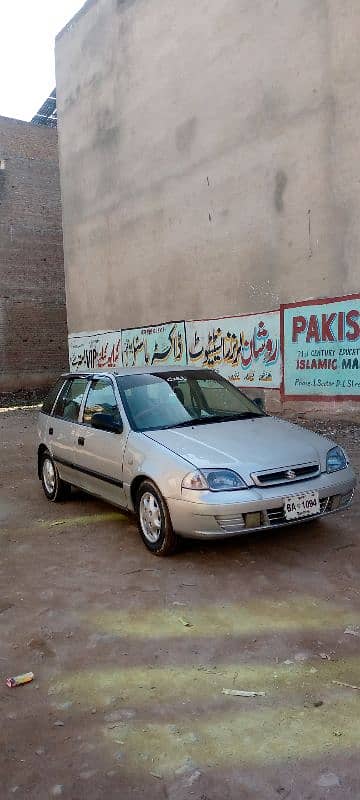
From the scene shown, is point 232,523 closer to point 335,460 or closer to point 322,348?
point 335,460

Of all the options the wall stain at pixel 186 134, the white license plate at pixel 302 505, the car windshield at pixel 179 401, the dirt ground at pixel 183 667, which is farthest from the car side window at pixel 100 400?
the wall stain at pixel 186 134

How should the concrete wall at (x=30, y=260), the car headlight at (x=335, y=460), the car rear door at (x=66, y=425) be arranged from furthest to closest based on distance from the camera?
the concrete wall at (x=30, y=260)
the car rear door at (x=66, y=425)
the car headlight at (x=335, y=460)

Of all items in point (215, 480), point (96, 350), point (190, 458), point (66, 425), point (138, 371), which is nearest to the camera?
point (215, 480)

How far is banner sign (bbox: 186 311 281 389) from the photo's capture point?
12.9 meters

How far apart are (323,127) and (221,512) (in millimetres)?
9772

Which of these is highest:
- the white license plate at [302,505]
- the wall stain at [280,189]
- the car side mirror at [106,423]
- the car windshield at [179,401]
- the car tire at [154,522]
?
the wall stain at [280,189]

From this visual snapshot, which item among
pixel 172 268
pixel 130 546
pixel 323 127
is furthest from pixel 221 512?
pixel 172 268

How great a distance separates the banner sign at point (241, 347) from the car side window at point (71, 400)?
709cm

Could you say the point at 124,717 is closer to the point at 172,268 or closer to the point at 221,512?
the point at 221,512

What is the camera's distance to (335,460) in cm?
466

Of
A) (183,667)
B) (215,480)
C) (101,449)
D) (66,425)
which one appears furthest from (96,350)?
(183,667)

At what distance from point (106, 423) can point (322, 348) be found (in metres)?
7.38

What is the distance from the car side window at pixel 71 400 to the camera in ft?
20.0

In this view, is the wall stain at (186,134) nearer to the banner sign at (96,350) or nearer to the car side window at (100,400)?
the banner sign at (96,350)
